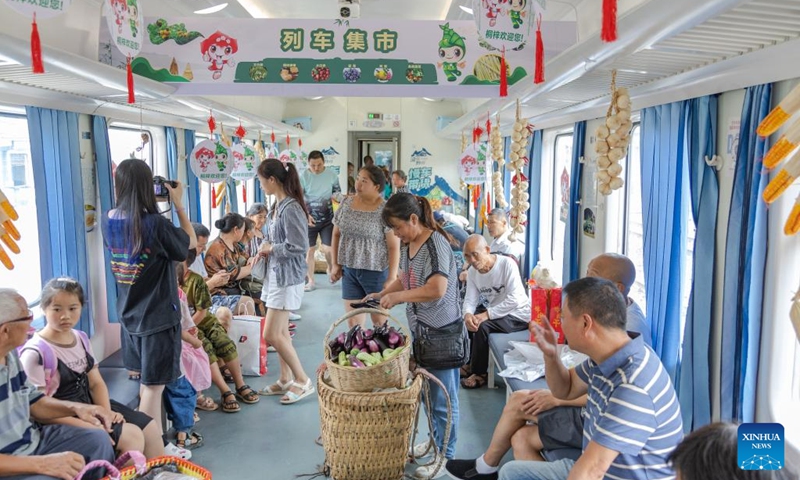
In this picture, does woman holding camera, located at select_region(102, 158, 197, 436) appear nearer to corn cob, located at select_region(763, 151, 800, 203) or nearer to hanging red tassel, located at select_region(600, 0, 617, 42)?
hanging red tassel, located at select_region(600, 0, 617, 42)

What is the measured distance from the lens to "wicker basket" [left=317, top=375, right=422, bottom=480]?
143 inches

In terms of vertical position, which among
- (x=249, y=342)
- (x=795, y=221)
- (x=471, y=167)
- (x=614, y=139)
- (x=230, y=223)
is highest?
(x=614, y=139)

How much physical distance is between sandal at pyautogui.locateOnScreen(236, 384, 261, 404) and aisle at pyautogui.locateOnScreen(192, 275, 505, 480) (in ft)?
0.17

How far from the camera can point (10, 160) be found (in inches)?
185

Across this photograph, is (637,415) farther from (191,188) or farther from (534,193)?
(191,188)

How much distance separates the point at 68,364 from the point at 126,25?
1922 mm

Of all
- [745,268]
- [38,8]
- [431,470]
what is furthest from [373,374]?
[38,8]

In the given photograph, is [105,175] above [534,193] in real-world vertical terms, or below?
above

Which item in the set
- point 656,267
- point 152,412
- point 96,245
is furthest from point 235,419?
point 656,267

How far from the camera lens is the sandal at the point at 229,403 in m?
5.05

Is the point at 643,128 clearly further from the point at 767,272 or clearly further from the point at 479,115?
the point at 479,115

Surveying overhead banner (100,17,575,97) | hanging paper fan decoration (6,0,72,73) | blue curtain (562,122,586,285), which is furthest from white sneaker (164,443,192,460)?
blue curtain (562,122,586,285)

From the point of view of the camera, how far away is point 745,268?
122 inches


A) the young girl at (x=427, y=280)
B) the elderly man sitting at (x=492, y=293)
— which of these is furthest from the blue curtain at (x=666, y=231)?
the elderly man sitting at (x=492, y=293)
